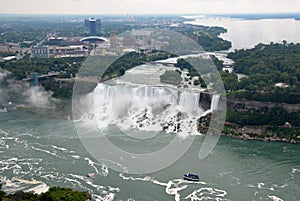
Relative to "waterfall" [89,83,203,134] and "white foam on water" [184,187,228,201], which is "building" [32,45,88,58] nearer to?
"waterfall" [89,83,203,134]

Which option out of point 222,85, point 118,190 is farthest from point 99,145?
point 222,85

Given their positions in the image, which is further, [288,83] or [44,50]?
[44,50]

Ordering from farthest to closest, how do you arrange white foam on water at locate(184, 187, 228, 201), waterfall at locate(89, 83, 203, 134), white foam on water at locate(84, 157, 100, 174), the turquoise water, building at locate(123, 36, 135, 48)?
building at locate(123, 36, 135, 48) < waterfall at locate(89, 83, 203, 134) < white foam on water at locate(84, 157, 100, 174) < the turquoise water < white foam on water at locate(184, 187, 228, 201)

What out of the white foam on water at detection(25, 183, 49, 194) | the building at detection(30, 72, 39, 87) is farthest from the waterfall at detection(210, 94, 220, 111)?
the building at detection(30, 72, 39, 87)

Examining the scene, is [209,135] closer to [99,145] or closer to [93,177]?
[99,145]

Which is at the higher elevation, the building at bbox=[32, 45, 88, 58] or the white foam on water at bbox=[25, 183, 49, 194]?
the building at bbox=[32, 45, 88, 58]
